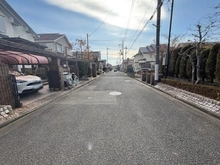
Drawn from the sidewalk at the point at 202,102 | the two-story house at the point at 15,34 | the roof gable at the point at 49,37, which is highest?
the roof gable at the point at 49,37

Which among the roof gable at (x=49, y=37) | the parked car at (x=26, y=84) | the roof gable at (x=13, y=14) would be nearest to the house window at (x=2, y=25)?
the roof gable at (x=13, y=14)

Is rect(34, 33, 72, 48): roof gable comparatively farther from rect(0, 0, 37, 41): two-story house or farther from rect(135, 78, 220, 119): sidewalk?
rect(135, 78, 220, 119): sidewalk

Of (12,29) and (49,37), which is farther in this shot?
(49,37)

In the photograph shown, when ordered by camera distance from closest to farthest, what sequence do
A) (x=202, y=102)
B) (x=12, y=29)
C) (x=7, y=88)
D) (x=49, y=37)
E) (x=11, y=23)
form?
1. (x=7, y=88)
2. (x=202, y=102)
3. (x=11, y=23)
4. (x=12, y=29)
5. (x=49, y=37)

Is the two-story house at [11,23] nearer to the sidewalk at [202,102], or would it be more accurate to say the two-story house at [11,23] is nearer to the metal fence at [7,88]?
the metal fence at [7,88]

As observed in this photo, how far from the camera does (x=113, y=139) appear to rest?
2.97 m

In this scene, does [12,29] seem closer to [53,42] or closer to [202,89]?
[53,42]

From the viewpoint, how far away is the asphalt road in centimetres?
232

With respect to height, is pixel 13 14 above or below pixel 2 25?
above

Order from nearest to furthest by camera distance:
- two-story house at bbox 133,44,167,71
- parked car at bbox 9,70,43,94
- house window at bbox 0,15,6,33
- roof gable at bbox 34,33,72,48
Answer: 1. parked car at bbox 9,70,43,94
2. house window at bbox 0,15,6,33
3. roof gable at bbox 34,33,72,48
4. two-story house at bbox 133,44,167,71

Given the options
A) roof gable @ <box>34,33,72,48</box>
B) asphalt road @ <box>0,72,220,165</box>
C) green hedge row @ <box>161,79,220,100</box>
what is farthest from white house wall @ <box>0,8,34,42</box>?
green hedge row @ <box>161,79,220,100</box>

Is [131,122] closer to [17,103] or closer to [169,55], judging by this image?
[17,103]

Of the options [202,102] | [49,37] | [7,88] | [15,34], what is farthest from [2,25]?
[202,102]

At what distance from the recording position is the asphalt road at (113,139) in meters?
2.32
